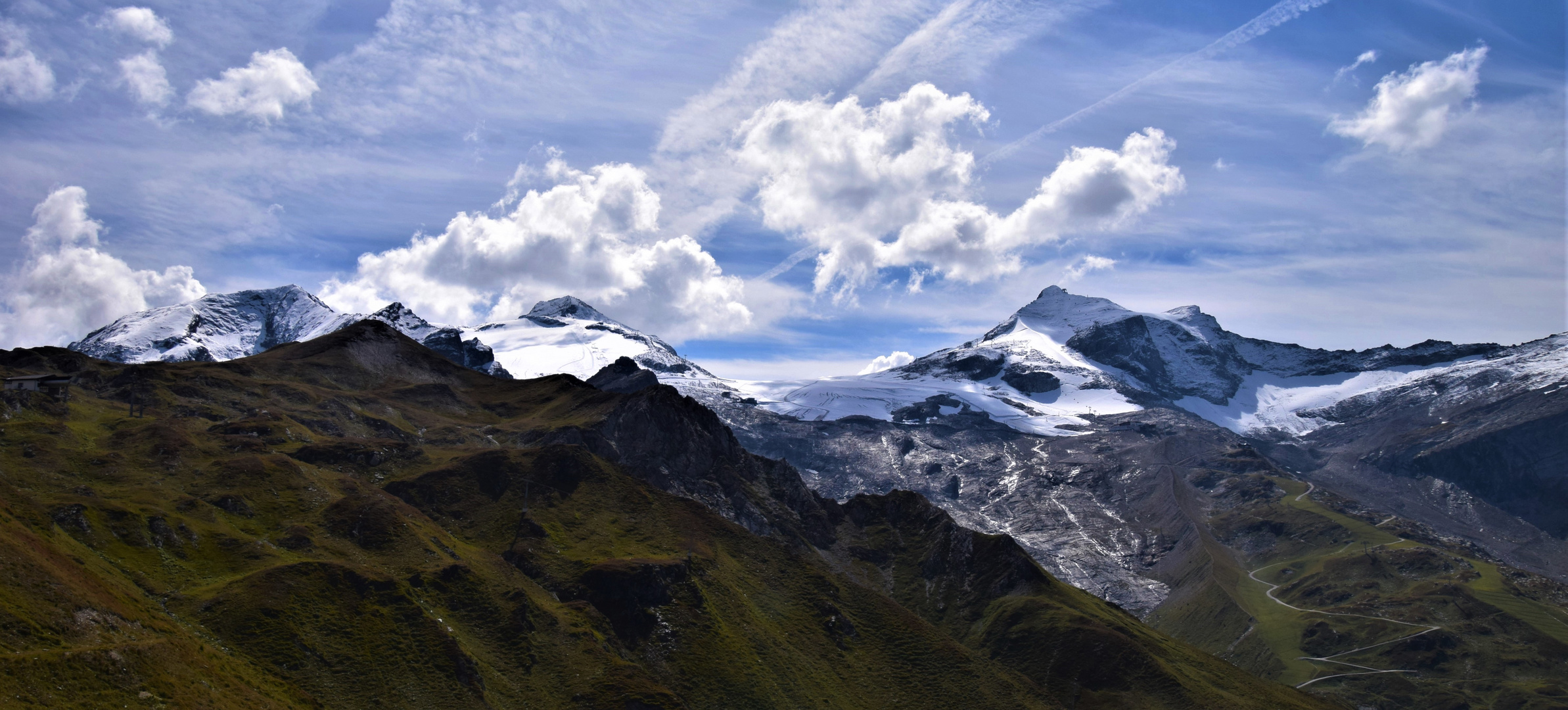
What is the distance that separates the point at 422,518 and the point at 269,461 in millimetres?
29546

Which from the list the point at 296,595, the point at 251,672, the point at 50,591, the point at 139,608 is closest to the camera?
the point at 50,591

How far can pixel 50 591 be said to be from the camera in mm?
107125

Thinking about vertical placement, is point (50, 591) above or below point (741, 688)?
above

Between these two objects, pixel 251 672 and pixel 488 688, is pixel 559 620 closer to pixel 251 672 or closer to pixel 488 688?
pixel 488 688

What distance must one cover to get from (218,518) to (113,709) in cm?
7241

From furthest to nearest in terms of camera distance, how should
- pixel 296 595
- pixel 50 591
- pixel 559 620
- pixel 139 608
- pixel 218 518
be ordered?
pixel 559 620
pixel 218 518
pixel 296 595
pixel 139 608
pixel 50 591

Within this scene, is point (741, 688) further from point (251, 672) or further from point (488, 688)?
point (251, 672)

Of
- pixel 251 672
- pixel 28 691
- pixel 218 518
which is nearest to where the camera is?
pixel 28 691

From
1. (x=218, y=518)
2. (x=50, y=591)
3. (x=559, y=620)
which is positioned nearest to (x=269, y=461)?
(x=218, y=518)

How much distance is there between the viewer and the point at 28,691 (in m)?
92.7

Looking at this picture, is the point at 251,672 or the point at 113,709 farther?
the point at 251,672

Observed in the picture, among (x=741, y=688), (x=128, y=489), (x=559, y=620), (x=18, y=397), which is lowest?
(x=741, y=688)

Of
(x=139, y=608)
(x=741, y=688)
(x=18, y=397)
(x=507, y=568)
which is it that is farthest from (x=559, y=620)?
(x=18, y=397)

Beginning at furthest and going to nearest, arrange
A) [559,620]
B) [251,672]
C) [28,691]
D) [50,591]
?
[559,620]
[251,672]
[50,591]
[28,691]
